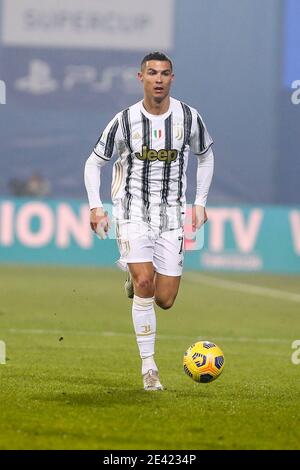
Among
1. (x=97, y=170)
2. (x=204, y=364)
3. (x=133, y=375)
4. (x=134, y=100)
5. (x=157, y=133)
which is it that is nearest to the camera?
(x=204, y=364)

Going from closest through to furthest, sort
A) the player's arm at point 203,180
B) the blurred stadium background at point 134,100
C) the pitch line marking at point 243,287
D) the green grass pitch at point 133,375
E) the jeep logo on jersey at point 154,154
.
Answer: the green grass pitch at point 133,375 < the jeep logo on jersey at point 154,154 < the player's arm at point 203,180 < the pitch line marking at point 243,287 < the blurred stadium background at point 134,100

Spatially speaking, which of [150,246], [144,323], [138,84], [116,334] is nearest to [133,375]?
[144,323]

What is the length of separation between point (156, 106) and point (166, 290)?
4.45 ft

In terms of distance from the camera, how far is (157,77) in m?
8.42

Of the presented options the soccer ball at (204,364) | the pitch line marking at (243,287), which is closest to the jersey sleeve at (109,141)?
the soccer ball at (204,364)

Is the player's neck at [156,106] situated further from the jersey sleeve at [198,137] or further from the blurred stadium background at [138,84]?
the blurred stadium background at [138,84]

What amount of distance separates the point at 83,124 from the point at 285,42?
187 inches

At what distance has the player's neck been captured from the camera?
8.57 m

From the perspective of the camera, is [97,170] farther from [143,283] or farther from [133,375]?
[133,375]

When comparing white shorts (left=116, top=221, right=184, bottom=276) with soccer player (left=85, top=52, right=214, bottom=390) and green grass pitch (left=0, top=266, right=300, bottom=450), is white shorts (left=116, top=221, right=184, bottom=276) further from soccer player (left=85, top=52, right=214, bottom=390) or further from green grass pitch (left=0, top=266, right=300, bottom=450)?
green grass pitch (left=0, top=266, right=300, bottom=450)

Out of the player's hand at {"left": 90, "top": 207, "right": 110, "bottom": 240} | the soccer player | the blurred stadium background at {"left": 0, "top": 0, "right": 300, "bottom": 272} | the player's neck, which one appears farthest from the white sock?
the blurred stadium background at {"left": 0, "top": 0, "right": 300, "bottom": 272}

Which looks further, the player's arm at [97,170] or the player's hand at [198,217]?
the player's hand at [198,217]

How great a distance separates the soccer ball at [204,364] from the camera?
8.30 metres

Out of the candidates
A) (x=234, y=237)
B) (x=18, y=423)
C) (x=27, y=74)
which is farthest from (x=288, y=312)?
(x=27, y=74)
